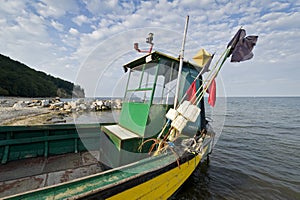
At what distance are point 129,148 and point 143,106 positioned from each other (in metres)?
1.04

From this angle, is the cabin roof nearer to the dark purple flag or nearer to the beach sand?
the dark purple flag

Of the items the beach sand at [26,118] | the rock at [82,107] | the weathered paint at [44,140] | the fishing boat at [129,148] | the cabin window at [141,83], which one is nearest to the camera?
the fishing boat at [129,148]

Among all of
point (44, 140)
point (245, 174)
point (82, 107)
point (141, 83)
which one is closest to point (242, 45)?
point (141, 83)

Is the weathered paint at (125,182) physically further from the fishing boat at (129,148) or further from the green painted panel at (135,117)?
the green painted panel at (135,117)

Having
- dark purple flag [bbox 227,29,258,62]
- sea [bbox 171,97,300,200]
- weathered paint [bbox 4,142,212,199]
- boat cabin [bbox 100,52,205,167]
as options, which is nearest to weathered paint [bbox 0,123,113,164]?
boat cabin [bbox 100,52,205,167]

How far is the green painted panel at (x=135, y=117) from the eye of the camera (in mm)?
3305

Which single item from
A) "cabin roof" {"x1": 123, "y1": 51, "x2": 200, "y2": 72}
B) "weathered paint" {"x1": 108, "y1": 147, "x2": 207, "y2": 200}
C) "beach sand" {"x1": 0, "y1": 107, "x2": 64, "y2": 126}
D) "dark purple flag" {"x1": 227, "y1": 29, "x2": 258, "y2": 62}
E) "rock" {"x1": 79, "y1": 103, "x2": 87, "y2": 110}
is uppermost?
"dark purple flag" {"x1": 227, "y1": 29, "x2": 258, "y2": 62}

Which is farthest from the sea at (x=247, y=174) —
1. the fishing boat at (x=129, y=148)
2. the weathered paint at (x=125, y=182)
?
the fishing boat at (x=129, y=148)

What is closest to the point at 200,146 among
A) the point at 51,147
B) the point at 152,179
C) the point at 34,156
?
the point at 152,179

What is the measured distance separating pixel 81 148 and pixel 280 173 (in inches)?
299

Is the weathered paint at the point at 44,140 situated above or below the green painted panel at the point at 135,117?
below

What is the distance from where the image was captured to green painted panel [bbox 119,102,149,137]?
3.30 m

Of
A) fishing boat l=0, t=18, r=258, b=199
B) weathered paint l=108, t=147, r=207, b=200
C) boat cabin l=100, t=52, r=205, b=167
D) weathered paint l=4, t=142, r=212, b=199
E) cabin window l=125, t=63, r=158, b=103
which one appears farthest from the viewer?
cabin window l=125, t=63, r=158, b=103

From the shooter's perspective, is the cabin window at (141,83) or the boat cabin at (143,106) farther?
the cabin window at (141,83)
